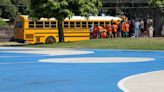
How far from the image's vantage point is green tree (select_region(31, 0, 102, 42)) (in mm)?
35719

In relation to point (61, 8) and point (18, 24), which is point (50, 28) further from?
point (61, 8)

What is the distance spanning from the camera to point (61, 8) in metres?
36.0

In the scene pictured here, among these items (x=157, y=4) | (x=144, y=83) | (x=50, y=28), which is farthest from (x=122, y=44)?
(x=157, y=4)

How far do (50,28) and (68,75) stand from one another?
1069 inches

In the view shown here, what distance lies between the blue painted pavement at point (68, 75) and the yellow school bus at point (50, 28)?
69.7ft

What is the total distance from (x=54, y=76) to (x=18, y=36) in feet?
95.7

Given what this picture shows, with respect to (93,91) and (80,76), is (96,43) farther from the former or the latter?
(93,91)

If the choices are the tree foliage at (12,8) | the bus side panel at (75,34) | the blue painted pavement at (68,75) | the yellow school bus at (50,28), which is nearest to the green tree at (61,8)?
the yellow school bus at (50,28)

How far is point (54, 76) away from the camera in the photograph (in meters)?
16.1

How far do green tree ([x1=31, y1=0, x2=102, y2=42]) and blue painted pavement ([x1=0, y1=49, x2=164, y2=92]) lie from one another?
555 inches

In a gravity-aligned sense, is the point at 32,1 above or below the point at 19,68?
above

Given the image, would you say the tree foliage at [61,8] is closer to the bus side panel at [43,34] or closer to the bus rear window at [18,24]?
the bus side panel at [43,34]

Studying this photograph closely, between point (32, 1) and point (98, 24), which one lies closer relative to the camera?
point (32, 1)

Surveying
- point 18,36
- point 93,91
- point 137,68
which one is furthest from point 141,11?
point 93,91
